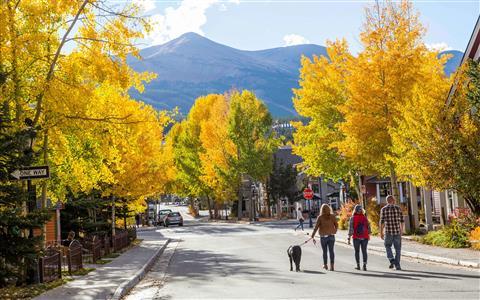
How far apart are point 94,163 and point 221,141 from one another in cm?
4269

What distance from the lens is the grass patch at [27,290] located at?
1390 cm

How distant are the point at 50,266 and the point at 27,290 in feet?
5.80

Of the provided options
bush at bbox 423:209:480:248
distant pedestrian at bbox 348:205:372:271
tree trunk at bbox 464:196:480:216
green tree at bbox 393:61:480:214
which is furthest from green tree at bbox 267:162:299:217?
distant pedestrian at bbox 348:205:372:271

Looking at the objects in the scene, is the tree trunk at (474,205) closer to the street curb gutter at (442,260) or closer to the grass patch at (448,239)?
the grass patch at (448,239)

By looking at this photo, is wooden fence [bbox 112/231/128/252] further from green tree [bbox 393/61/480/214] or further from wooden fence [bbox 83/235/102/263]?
green tree [bbox 393/61/480/214]

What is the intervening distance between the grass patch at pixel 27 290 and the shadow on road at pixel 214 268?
3175 millimetres

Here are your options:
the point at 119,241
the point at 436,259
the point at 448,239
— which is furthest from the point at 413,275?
the point at 119,241

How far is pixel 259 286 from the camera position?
46.7 feet

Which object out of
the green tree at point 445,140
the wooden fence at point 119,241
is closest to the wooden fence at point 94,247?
the wooden fence at point 119,241

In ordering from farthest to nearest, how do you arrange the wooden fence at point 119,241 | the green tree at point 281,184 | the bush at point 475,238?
the green tree at point 281,184
the wooden fence at point 119,241
the bush at point 475,238

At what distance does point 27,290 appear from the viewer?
1492 centimetres

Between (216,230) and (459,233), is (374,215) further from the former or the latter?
(216,230)

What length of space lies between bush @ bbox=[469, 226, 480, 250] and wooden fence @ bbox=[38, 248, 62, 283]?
12.4m

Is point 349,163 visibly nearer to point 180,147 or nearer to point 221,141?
point 221,141
